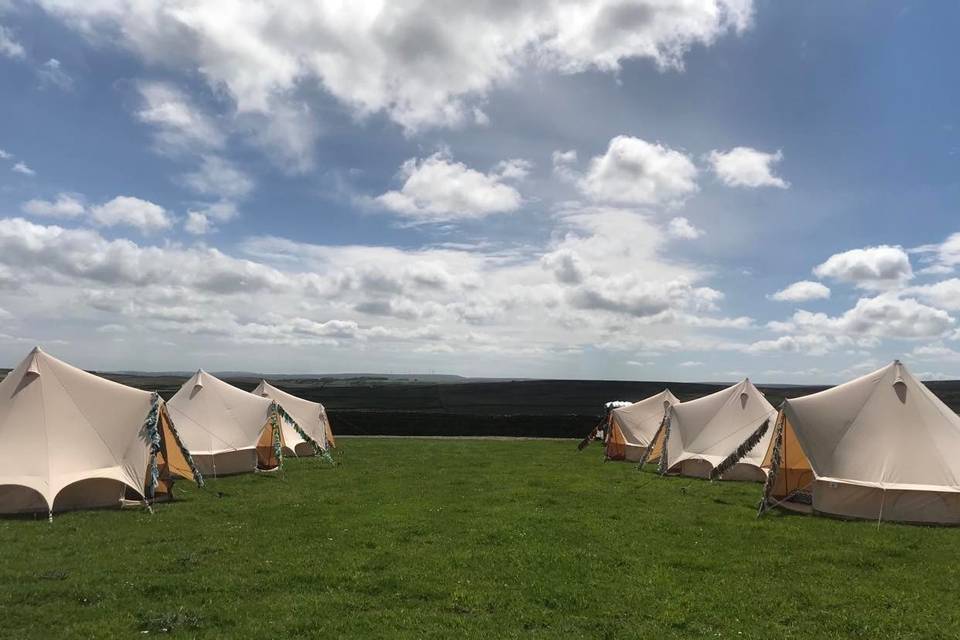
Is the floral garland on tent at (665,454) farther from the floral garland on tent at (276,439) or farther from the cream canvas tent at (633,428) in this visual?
the floral garland on tent at (276,439)

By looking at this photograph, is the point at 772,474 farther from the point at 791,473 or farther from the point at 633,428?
the point at 633,428

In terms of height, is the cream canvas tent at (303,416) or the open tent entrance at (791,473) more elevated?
the open tent entrance at (791,473)

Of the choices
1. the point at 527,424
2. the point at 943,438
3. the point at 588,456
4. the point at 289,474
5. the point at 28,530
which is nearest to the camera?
the point at 28,530

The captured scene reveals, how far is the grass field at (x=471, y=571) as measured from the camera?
27.4 feet

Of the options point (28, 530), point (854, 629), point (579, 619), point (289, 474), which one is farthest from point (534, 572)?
point (289, 474)

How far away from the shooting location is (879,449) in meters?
15.8

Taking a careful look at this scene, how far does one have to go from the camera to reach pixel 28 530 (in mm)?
13430

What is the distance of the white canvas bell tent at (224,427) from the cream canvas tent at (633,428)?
15.5 meters

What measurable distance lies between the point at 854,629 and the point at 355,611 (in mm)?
6493

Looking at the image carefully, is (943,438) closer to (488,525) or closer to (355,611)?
(488,525)

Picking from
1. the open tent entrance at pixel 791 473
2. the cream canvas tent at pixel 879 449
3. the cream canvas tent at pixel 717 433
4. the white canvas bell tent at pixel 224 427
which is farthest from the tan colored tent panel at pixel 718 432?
the white canvas bell tent at pixel 224 427

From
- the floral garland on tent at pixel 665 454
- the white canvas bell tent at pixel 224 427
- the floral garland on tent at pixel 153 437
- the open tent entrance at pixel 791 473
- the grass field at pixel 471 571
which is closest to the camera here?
the grass field at pixel 471 571

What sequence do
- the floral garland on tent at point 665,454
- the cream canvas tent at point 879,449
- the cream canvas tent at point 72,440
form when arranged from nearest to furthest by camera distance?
1. the cream canvas tent at point 879,449
2. the cream canvas tent at point 72,440
3. the floral garland on tent at point 665,454

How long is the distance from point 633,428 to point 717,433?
24.5ft
